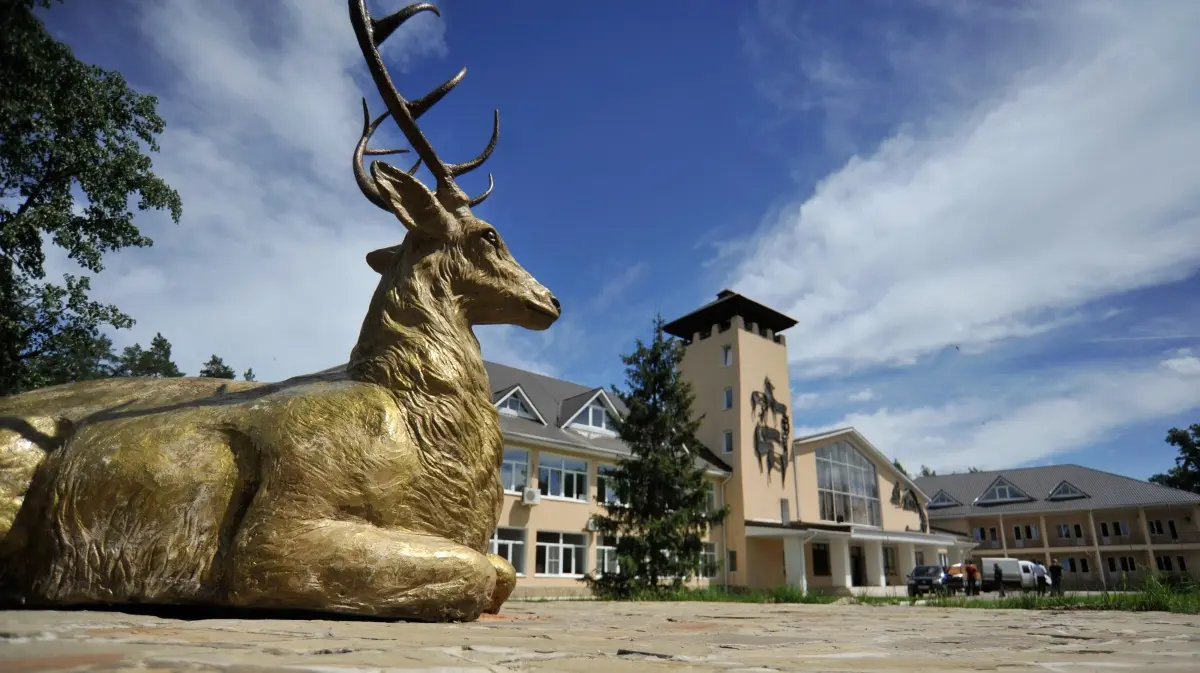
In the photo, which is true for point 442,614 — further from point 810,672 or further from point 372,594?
point 810,672

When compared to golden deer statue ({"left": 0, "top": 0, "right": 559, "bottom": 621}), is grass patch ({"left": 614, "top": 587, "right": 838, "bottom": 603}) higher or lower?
lower

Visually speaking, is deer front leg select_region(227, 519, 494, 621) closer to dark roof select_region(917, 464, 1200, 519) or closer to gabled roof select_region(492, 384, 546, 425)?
gabled roof select_region(492, 384, 546, 425)

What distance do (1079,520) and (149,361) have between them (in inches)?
2548

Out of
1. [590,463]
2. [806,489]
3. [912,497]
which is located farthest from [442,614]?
[912,497]

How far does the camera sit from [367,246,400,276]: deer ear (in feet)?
17.7

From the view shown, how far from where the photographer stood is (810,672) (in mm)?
2133

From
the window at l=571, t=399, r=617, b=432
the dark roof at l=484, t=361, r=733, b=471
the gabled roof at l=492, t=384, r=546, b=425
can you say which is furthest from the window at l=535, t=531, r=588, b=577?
the window at l=571, t=399, r=617, b=432

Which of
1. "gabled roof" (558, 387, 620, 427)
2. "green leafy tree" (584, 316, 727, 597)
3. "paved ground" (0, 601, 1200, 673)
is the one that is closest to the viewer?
"paved ground" (0, 601, 1200, 673)

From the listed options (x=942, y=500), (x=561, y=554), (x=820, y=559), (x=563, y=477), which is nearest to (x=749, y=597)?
(x=561, y=554)

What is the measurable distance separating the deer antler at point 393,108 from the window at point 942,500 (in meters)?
48.3

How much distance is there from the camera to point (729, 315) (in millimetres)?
33531

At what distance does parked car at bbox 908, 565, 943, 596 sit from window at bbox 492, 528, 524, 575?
16230 millimetres

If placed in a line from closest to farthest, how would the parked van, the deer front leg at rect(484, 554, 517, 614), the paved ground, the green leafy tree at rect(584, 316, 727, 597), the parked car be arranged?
1. the paved ground
2. the deer front leg at rect(484, 554, 517, 614)
3. the green leafy tree at rect(584, 316, 727, 597)
4. the parked car
5. the parked van

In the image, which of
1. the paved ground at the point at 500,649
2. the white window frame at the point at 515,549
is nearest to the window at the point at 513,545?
the white window frame at the point at 515,549
